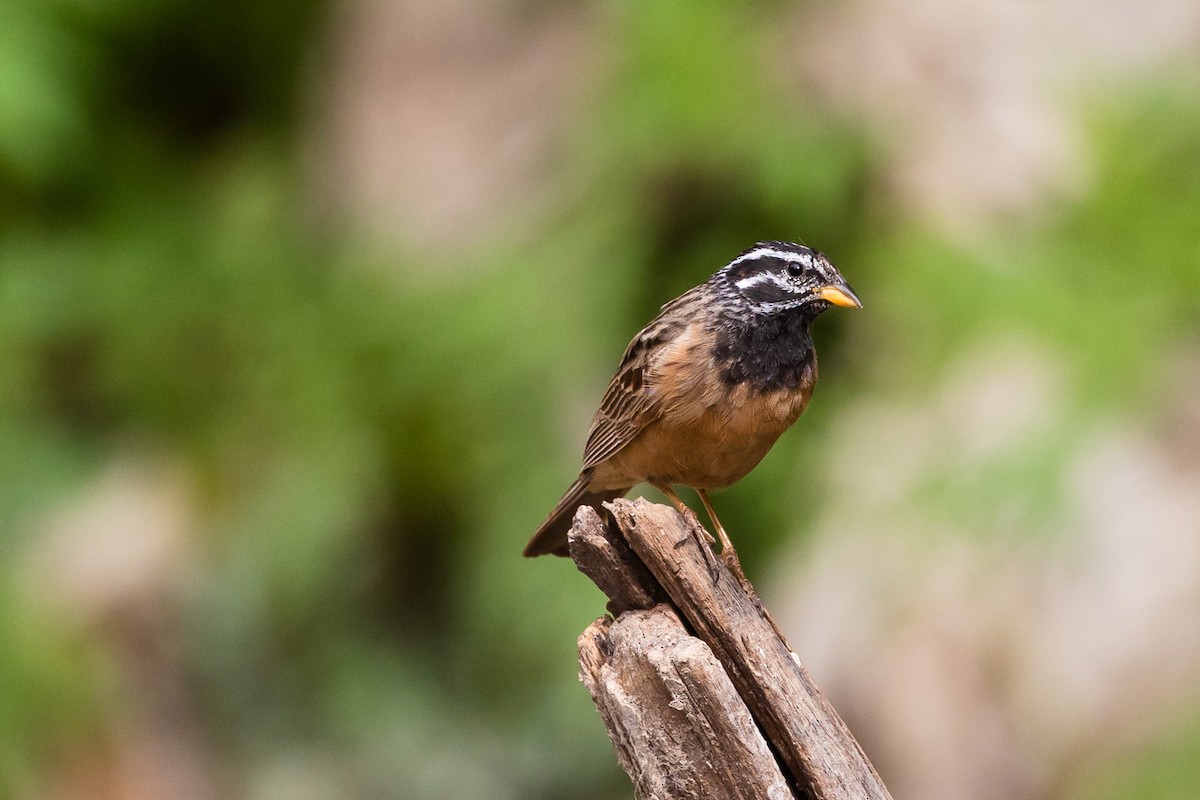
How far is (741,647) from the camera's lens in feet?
12.3

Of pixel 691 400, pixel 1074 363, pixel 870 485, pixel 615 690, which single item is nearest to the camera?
pixel 615 690

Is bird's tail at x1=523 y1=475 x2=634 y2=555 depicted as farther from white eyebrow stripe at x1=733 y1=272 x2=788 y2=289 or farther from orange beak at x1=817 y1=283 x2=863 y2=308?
orange beak at x1=817 y1=283 x2=863 y2=308

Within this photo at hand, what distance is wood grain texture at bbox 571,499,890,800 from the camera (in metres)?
3.62

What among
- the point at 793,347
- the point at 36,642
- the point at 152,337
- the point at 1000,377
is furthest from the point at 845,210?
the point at 36,642

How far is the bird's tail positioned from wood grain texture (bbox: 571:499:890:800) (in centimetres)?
133

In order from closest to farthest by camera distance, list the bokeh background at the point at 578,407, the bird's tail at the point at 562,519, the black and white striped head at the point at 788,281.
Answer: the black and white striped head at the point at 788,281
the bird's tail at the point at 562,519
the bokeh background at the point at 578,407

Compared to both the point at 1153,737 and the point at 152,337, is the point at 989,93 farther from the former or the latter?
the point at 152,337

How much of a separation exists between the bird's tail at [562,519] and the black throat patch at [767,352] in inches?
Result: 33.4

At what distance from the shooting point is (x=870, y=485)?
6.79 meters

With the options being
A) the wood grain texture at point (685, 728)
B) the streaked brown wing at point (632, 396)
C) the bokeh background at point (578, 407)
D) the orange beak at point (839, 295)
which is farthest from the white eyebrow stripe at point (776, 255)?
the bokeh background at point (578, 407)

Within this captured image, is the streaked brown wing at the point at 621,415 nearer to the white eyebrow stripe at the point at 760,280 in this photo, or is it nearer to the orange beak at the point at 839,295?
the white eyebrow stripe at the point at 760,280

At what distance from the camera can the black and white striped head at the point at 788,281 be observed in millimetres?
4793

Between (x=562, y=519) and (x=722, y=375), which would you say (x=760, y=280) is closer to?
(x=722, y=375)

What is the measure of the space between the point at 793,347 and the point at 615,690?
153 cm
